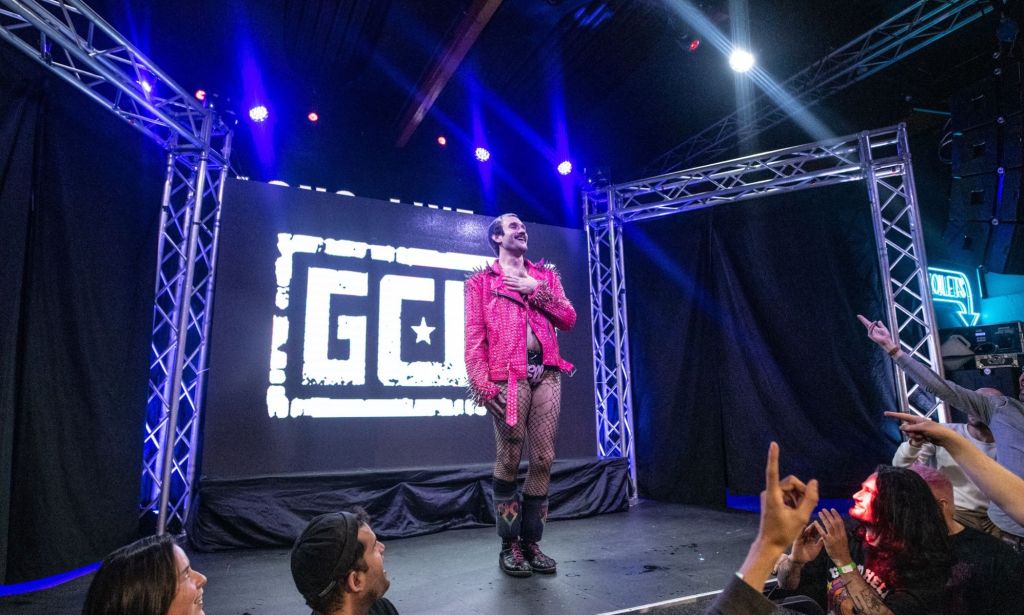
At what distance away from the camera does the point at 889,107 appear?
5531 mm

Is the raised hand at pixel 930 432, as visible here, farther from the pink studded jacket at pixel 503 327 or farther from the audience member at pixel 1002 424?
the pink studded jacket at pixel 503 327

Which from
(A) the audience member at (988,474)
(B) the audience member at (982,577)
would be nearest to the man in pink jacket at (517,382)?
(B) the audience member at (982,577)

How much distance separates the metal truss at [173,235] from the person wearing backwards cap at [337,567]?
295 centimetres

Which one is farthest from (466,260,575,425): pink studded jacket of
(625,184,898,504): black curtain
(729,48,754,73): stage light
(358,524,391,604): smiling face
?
(729,48,754,73): stage light

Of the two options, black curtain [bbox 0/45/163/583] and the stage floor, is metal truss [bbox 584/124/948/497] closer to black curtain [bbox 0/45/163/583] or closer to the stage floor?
the stage floor

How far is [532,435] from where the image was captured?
9.04ft

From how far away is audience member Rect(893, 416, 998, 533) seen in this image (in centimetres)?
276

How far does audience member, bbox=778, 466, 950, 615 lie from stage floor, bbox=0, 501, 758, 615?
78cm

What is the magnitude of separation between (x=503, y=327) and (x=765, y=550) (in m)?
2.01

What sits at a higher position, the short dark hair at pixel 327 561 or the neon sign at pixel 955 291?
the neon sign at pixel 955 291

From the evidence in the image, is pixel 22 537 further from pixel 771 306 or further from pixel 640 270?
pixel 771 306

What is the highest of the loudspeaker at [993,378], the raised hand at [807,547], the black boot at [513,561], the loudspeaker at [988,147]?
the loudspeaker at [988,147]

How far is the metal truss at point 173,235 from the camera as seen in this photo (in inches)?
137

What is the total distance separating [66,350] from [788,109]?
6.18 meters
